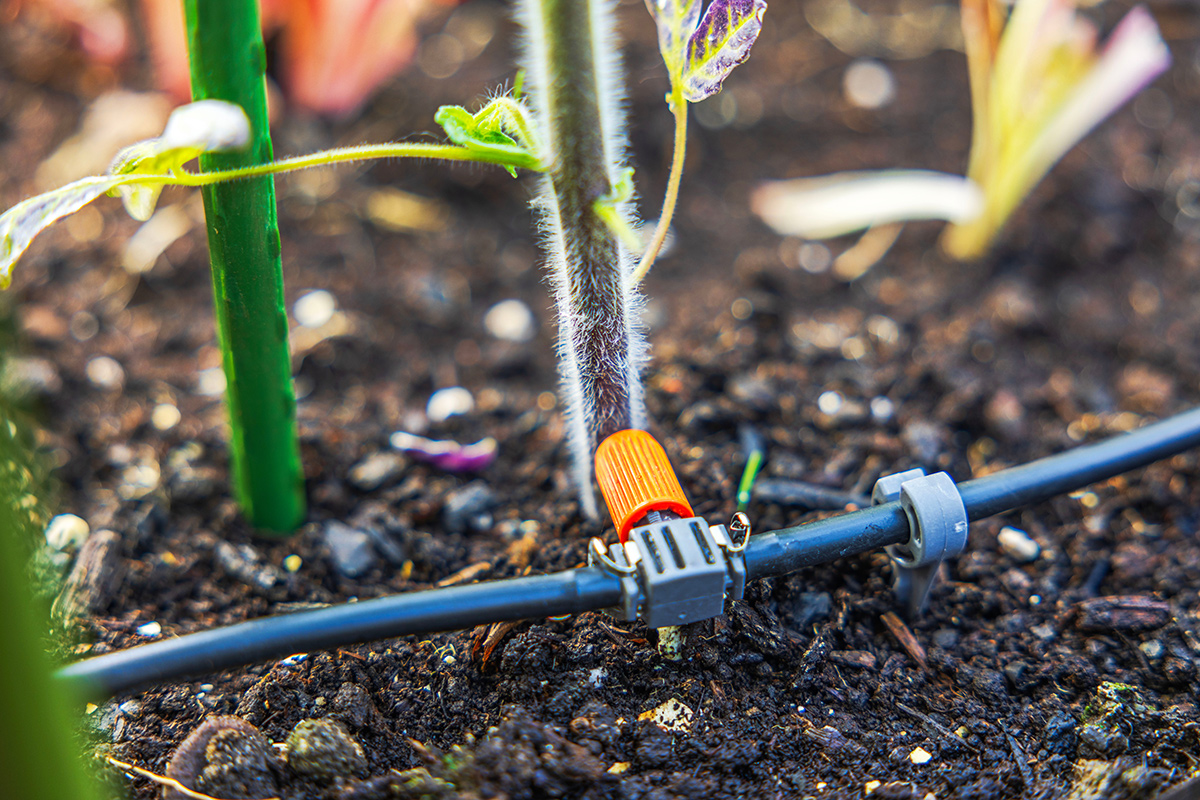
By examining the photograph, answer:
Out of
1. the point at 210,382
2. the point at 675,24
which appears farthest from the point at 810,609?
the point at 210,382

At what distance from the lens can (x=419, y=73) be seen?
6.37 feet

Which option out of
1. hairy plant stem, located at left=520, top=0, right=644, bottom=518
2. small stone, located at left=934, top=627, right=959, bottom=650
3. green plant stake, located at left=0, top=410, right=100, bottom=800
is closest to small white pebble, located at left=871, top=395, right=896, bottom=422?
small stone, located at left=934, top=627, right=959, bottom=650

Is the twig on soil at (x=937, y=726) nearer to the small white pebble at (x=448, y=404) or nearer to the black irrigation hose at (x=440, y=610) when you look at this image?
the black irrigation hose at (x=440, y=610)

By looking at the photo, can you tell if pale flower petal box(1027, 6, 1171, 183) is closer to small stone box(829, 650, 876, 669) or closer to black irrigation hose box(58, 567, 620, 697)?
small stone box(829, 650, 876, 669)

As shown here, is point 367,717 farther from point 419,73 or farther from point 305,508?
point 419,73

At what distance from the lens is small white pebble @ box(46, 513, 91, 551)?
3.24ft

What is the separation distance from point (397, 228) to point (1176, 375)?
1.41 meters

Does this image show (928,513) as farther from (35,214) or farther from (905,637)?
(35,214)

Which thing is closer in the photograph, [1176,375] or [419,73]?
[1176,375]

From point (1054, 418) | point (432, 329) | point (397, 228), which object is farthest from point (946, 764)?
point (397, 228)

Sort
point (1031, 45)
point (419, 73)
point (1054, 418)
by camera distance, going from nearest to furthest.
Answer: point (1054, 418)
point (1031, 45)
point (419, 73)

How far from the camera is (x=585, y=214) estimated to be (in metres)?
0.76

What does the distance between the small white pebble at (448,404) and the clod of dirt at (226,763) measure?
0.58 m

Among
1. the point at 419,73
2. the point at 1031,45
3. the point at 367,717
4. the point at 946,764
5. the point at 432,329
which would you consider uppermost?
the point at 419,73
